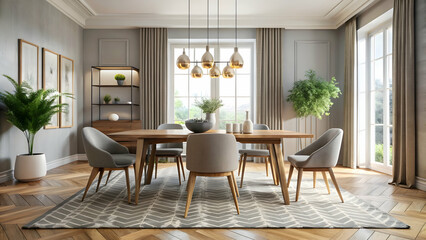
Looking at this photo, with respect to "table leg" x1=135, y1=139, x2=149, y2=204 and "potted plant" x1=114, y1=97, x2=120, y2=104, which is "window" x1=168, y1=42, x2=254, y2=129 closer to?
"potted plant" x1=114, y1=97, x2=120, y2=104

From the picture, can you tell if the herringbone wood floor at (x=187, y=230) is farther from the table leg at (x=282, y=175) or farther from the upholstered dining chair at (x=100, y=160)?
the table leg at (x=282, y=175)

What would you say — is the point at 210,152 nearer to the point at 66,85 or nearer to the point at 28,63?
the point at 28,63

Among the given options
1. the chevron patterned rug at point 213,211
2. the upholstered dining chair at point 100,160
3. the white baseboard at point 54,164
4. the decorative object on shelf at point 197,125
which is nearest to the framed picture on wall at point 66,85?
the white baseboard at point 54,164

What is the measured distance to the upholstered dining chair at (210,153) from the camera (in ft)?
8.43

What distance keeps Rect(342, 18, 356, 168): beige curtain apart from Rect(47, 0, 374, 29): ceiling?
1.07 ft

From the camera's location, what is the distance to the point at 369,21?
4945mm

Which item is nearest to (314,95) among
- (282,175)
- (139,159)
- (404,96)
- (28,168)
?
(404,96)

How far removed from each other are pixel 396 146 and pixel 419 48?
1.30m

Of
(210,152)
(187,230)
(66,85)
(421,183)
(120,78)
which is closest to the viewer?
(187,230)

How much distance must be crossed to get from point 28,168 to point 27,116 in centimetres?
69

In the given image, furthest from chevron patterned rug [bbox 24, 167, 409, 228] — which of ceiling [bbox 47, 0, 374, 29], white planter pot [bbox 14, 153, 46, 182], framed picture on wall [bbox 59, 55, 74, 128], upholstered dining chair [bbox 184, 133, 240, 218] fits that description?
ceiling [bbox 47, 0, 374, 29]

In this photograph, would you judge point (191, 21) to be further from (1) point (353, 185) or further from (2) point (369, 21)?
(1) point (353, 185)

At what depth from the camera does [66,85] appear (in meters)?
5.43

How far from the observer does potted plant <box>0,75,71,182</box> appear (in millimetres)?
3758
